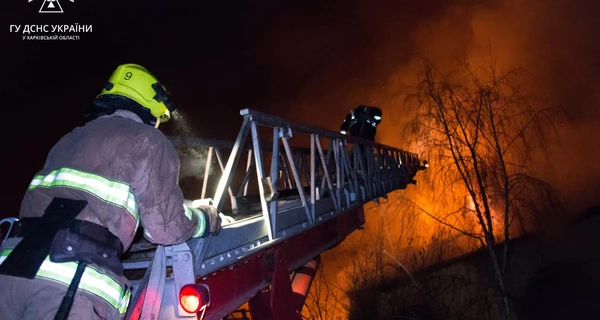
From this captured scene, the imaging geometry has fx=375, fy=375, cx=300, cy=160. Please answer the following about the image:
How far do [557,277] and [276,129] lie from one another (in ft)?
26.1

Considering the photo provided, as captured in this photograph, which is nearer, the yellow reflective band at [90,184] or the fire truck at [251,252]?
the yellow reflective band at [90,184]

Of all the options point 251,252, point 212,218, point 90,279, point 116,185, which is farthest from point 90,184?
point 251,252

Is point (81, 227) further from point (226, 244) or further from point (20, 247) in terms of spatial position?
point (226, 244)

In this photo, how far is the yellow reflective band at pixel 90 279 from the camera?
145 centimetres

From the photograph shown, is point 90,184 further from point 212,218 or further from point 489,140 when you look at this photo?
point 489,140

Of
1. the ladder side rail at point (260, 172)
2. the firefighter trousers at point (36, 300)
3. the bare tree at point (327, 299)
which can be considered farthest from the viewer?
the bare tree at point (327, 299)

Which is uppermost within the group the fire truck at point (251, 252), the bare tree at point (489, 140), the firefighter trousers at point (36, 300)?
the bare tree at point (489, 140)

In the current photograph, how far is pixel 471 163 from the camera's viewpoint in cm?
596

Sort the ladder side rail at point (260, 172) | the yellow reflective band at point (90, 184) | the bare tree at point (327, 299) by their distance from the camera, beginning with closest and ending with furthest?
the yellow reflective band at point (90, 184) < the ladder side rail at point (260, 172) < the bare tree at point (327, 299)

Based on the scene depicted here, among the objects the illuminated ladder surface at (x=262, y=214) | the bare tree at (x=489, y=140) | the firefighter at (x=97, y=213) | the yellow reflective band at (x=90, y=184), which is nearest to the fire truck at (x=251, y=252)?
the illuminated ladder surface at (x=262, y=214)

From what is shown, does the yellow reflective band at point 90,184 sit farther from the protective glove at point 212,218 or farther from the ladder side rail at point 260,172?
the ladder side rail at point 260,172

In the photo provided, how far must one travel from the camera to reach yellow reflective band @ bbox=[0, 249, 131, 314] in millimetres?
1448

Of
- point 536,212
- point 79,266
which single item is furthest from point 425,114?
point 79,266

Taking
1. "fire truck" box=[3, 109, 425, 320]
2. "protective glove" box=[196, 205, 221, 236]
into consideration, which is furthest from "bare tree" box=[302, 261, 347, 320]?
"protective glove" box=[196, 205, 221, 236]
